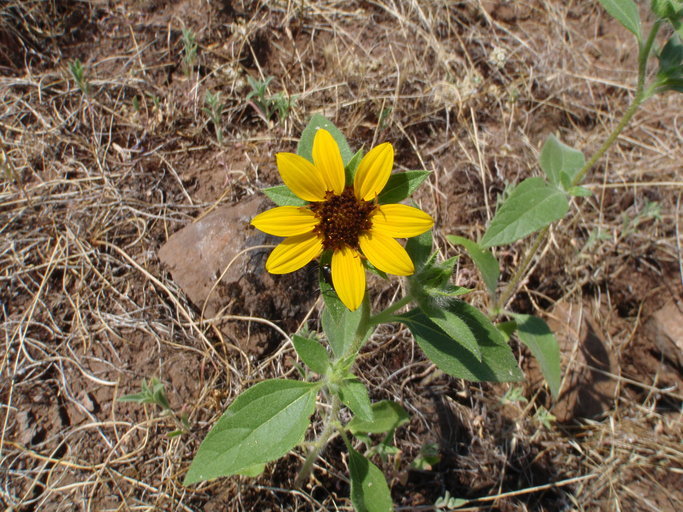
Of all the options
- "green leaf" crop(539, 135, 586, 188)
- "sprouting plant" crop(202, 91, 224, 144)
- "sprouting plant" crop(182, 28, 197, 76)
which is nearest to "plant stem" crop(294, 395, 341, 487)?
"green leaf" crop(539, 135, 586, 188)

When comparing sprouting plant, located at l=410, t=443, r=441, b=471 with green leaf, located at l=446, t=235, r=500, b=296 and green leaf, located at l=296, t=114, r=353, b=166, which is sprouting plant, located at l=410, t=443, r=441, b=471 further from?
green leaf, located at l=296, t=114, r=353, b=166

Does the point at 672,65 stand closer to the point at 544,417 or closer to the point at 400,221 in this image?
the point at 400,221

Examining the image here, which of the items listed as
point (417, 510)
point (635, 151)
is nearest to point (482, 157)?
point (635, 151)

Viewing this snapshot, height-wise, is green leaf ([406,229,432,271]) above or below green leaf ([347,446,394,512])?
above

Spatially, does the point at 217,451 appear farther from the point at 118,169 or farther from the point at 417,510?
the point at 118,169

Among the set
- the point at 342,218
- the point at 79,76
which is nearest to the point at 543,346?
the point at 342,218
